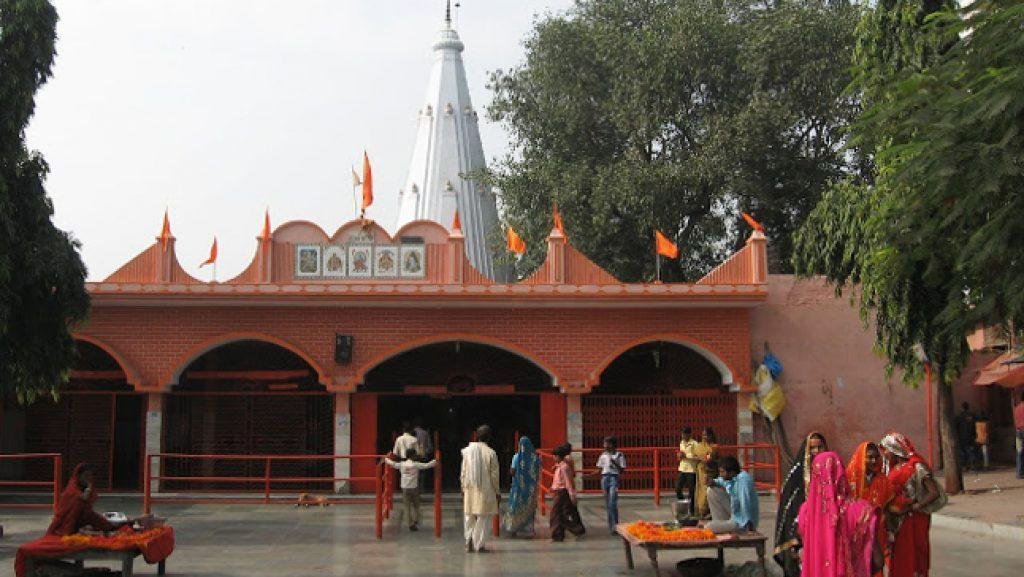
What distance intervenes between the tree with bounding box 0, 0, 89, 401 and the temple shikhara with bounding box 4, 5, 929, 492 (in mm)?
4502

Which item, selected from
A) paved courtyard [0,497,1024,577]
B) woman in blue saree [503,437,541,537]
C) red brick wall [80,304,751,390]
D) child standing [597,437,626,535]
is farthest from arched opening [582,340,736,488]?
woman in blue saree [503,437,541,537]

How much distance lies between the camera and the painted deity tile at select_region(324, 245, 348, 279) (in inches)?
767

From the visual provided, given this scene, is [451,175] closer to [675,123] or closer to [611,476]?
[675,123]

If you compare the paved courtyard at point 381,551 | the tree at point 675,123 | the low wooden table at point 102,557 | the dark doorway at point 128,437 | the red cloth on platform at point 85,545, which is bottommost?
the paved courtyard at point 381,551

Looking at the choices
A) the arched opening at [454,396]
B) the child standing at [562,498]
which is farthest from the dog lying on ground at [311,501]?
the child standing at [562,498]

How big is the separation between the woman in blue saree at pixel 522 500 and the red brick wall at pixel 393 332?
6050mm

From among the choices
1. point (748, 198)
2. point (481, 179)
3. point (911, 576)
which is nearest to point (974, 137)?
point (911, 576)

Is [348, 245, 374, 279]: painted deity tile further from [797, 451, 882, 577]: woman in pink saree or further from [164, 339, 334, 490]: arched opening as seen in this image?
[797, 451, 882, 577]: woman in pink saree

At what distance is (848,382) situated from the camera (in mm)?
20281

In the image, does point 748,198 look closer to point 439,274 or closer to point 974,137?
point 439,274

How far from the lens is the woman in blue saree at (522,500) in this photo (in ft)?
42.8

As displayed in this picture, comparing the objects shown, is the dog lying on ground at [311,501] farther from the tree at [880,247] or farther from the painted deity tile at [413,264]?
the tree at [880,247]

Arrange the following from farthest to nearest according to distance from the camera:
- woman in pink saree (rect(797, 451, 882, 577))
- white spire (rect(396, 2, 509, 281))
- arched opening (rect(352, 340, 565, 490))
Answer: white spire (rect(396, 2, 509, 281)), arched opening (rect(352, 340, 565, 490)), woman in pink saree (rect(797, 451, 882, 577))

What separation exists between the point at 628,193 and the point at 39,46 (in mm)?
15104
